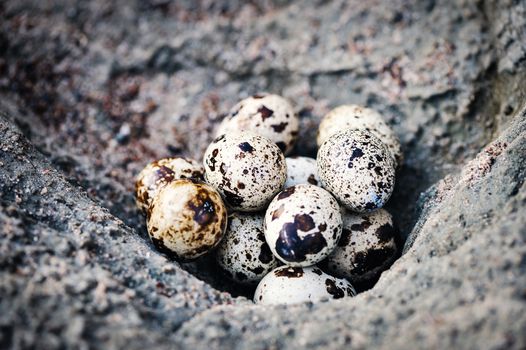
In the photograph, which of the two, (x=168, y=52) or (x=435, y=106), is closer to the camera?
(x=435, y=106)

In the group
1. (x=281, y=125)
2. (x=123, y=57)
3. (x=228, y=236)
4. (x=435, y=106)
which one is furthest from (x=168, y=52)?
(x=435, y=106)

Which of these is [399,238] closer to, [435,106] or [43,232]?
[435,106]

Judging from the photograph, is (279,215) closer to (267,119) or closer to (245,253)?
(245,253)

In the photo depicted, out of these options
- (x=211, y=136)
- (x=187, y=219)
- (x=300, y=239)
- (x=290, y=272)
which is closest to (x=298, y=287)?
(x=290, y=272)

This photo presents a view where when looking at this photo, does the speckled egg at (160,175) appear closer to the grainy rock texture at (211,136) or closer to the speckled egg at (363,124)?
the grainy rock texture at (211,136)

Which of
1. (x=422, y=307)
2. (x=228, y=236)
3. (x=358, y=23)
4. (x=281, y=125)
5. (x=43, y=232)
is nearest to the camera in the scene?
(x=422, y=307)

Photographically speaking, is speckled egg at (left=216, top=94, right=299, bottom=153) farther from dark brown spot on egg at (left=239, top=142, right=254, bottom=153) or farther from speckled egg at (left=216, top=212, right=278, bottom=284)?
speckled egg at (left=216, top=212, right=278, bottom=284)
